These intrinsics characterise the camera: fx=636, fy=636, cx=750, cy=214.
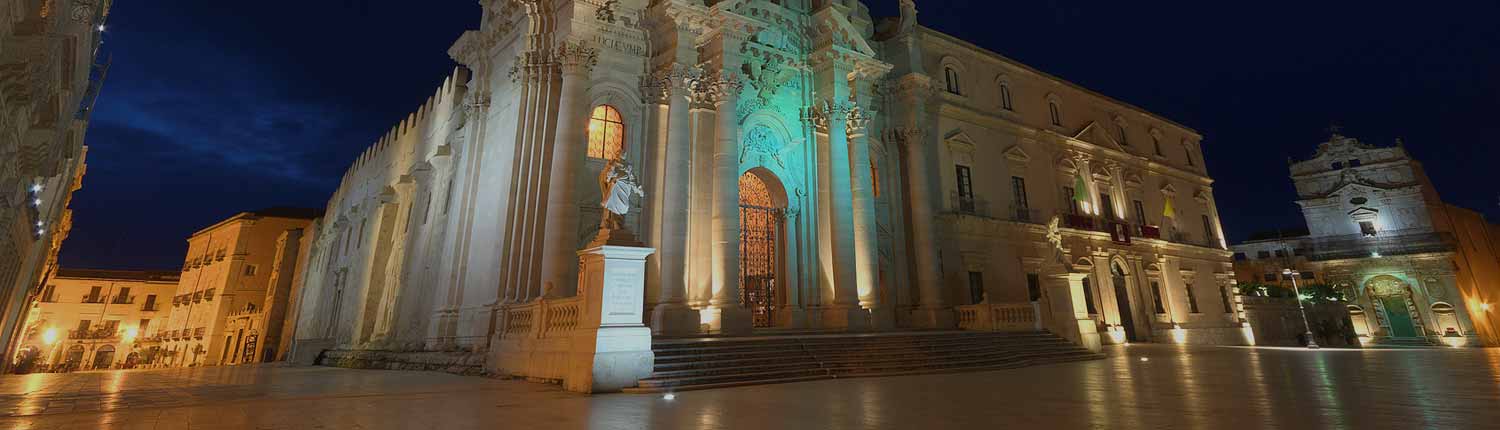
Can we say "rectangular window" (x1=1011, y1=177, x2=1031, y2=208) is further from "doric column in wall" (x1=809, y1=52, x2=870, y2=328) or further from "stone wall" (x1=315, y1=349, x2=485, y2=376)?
"stone wall" (x1=315, y1=349, x2=485, y2=376)

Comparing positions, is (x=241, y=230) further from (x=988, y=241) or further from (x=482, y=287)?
(x=988, y=241)

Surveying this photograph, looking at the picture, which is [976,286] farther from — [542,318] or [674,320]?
[542,318]

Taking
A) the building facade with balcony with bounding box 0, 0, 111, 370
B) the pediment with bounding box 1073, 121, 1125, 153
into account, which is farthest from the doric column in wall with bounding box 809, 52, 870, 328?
the building facade with balcony with bounding box 0, 0, 111, 370

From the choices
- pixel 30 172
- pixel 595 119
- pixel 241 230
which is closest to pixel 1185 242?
pixel 595 119

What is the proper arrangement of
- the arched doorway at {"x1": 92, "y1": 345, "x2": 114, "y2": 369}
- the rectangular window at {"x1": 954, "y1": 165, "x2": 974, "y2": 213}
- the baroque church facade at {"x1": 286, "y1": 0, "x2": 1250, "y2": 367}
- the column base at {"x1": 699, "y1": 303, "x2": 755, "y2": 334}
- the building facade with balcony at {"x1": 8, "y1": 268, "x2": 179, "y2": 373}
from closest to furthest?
the baroque church facade at {"x1": 286, "y1": 0, "x2": 1250, "y2": 367}
the column base at {"x1": 699, "y1": 303, "x2": 755, "y2": 334}
the rectangular window at {"x1": 954, "y1": 165, "x2": 974, "y2": 213}
the building facade with balcony at {"x1": 8, "y1": 268, "x2": 179, "y2": 373}
the arched doorway at {"x1": 92, "y1": 345, "x2": 114, "y2": 369}

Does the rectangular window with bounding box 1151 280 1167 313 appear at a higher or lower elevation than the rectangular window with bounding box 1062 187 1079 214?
lower

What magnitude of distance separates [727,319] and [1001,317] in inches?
333

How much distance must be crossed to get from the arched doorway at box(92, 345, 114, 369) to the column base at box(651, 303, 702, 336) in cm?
5978

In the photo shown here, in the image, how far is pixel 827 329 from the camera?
54.7 ft

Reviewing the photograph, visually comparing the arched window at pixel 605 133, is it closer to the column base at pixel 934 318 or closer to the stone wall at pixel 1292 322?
the column base at pixel 934 318

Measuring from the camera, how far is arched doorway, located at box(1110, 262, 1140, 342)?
2728 cm

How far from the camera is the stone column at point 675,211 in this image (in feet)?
47.7

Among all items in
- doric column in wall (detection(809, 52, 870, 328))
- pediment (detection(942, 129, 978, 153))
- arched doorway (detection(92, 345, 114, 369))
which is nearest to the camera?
doric column in wall (detection(809, 52, 870, 328))

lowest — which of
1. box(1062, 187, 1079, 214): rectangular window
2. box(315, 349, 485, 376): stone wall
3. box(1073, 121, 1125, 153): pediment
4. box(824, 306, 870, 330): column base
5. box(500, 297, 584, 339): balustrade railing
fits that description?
box(315, 349, 485, 376): stone wall
